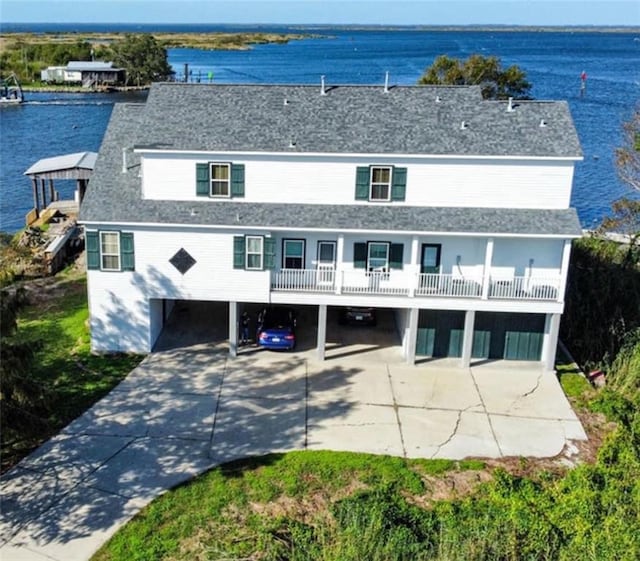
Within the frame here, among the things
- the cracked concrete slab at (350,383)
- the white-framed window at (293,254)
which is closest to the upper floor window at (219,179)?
the white-framed window at (293,254)

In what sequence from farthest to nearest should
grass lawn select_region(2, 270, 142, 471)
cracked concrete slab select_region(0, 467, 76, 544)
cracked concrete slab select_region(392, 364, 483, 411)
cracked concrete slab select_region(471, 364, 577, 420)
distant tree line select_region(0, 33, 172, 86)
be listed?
distant tree line select_region(0, 33, 172, 86) < cracked concrete slab select_region(392, 364, 483, 411) < cracked concrete slab select_region(471, 364, 577, 420) < grass lawn select_region(2, 270, 142, 471) < cracked concrete slab select_region(0, 467, 76, 544)

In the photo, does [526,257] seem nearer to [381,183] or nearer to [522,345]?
[522,345]

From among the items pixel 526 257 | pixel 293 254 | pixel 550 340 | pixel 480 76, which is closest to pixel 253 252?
pixel 293 254

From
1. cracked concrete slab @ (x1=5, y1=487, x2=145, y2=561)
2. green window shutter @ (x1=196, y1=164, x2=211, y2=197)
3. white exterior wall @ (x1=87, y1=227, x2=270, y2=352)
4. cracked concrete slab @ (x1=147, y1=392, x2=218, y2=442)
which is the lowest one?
cracked concrete slab @ (x1=5, y1=487, x2=145, y2=561)

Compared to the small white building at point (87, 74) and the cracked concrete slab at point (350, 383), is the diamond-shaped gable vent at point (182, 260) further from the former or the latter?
the small white building at point (87, 74)

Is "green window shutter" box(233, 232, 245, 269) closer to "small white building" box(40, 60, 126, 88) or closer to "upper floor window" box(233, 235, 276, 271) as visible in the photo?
"upper floor window" box(233, 235, 276, 271)

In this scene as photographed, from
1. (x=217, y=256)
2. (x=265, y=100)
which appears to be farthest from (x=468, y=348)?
(x=265, y=100)

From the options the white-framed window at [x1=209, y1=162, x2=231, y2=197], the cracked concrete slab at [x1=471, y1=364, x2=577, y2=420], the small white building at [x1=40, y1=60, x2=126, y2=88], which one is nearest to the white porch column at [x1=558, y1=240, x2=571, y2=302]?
the cracked concrete slab at [x1=471, y1=364, x2=577, y2=420]
